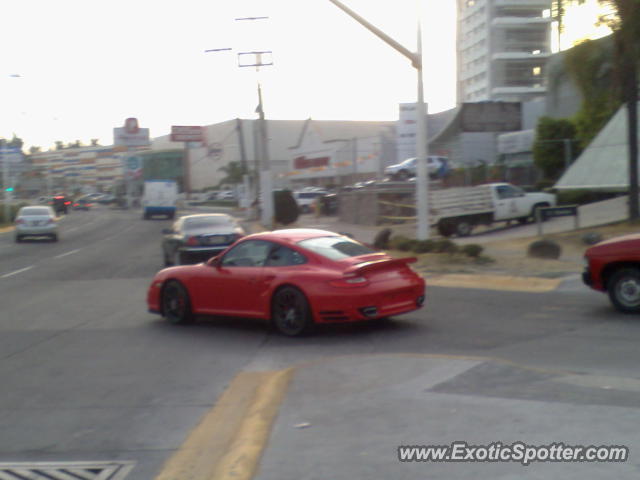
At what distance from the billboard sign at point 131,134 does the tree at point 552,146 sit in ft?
201

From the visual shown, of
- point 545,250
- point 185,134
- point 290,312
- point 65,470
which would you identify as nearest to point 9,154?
point 185,134

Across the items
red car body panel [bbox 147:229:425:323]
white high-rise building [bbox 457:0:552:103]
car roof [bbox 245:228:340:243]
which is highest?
white high-rise building [bbox 457:0:552:103]

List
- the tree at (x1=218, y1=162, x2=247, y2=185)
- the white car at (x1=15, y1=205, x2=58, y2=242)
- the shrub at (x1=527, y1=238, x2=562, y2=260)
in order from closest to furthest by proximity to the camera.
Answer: the shrub at (x1=527, y1=238, x2=562, y2=260) < the white car at (x1=15, y1=205, x2=58, y2=242) < the tree at (x1=218, y1=162, x2=247, y2=185)

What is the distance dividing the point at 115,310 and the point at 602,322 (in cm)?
792

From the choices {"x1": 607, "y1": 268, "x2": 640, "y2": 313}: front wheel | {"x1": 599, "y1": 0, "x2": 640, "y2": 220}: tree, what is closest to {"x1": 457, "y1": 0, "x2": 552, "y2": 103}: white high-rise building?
{"x1": 599, "y1": 0, "x2": 640, "y2": 220}: tree

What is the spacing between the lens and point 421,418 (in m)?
5.43

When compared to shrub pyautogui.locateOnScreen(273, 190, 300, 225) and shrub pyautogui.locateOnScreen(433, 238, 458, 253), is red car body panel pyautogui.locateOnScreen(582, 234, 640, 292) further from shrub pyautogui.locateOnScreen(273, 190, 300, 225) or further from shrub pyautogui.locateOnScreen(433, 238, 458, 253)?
shrub pyautogui.locateOnScreen(273, 190, 300, 225)

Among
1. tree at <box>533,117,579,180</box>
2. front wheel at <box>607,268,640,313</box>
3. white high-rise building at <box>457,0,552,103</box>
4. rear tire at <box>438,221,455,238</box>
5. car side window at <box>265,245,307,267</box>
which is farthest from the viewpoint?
white high-rise building at <box>457,0,552,103</box>

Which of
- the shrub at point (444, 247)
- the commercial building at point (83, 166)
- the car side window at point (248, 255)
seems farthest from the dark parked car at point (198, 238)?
the commercial building at point (83, 166)

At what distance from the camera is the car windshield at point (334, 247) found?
9773 mm

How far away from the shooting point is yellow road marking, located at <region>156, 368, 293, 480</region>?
15.8 ft

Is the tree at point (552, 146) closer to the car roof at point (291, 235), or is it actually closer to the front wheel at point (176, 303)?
the car roof at point (291, 235)

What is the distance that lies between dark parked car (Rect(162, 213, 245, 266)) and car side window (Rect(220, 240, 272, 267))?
28.6ft

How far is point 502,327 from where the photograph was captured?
377 inches
